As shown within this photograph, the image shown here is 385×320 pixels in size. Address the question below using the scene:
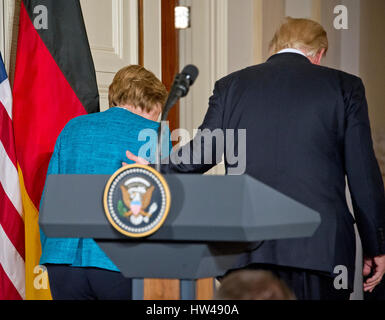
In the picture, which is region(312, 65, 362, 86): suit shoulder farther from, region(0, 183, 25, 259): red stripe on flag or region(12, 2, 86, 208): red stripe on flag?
region(0, 183, 25, 259): red stripe on flag

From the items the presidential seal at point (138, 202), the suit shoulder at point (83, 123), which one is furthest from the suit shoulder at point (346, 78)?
the presidential seal at point (138, 202)

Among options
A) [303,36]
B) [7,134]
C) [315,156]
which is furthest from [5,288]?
[303,36]

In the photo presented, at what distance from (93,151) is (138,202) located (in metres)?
1.10

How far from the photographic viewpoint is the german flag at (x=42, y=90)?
2.80 metres

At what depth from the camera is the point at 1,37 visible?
305 cm

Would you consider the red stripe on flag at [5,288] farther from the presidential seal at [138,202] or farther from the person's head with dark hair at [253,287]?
the person's head with dark hair at [253,287]

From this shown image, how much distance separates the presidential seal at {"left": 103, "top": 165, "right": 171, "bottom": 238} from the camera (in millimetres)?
1165

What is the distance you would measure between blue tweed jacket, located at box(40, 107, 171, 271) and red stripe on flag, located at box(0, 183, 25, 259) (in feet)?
1.45

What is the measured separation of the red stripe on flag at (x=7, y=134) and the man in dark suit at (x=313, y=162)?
0.95 meters

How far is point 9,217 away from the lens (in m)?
2.69

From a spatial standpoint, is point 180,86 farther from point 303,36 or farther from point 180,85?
point 303,36

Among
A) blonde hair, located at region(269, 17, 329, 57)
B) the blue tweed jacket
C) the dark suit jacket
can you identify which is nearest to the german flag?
the blue tweed jacket
